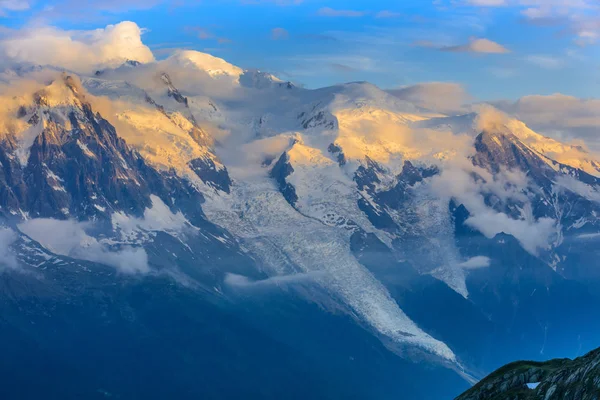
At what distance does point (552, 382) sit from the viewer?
577ft

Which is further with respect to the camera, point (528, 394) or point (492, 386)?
point (492, 386)

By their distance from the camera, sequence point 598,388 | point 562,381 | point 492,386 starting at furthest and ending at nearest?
point 492,386 < point 562,381 < point 598,388

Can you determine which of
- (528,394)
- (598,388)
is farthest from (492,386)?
(598,388)

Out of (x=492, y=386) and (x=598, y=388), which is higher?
(x=598, y=388)

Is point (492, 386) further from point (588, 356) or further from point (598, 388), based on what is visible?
point (598, 388)

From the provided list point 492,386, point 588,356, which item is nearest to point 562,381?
point 588,356

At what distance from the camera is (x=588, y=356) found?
586 feet

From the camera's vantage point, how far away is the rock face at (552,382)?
16439 centimetres

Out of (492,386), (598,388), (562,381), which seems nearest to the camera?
(598,388)

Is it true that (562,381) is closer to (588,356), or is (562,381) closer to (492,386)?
(588,356)

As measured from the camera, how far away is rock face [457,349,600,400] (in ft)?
539

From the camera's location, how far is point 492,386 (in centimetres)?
19838

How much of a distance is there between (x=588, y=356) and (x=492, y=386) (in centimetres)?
2335

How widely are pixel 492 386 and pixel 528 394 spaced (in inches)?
598
